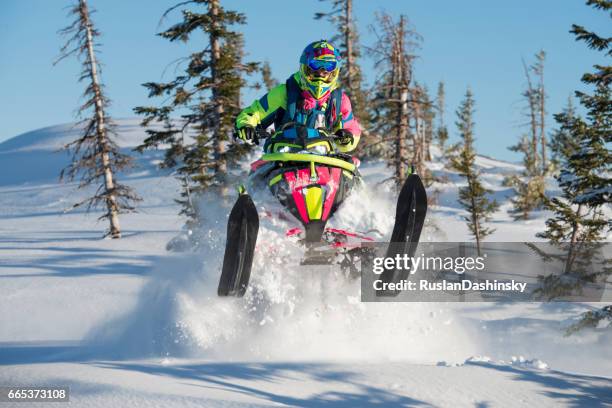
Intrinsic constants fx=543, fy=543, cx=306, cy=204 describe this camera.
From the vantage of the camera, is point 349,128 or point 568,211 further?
point 568,211

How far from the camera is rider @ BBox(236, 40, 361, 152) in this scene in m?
7.10

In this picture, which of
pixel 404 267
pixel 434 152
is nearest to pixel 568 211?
pixel 404 267

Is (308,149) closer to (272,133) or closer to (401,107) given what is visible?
(272,133)

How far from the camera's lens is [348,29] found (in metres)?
33.2

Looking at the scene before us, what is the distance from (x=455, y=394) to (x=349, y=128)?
3.74 meters

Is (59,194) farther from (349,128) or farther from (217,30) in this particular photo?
(349,128)

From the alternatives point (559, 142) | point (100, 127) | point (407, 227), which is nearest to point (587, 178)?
point (407, 227)

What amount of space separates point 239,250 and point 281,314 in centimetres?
123

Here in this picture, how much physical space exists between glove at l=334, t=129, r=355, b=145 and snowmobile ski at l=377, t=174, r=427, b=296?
41.0 inches

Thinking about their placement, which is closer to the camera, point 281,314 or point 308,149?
point 308,149

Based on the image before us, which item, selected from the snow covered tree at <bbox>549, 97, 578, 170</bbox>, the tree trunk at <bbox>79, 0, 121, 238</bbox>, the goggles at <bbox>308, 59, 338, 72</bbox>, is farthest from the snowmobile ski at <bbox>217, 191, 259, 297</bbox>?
the snow covered tree at <bbox>549, 97, 578, 170</bbox>

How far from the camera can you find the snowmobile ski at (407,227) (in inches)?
280

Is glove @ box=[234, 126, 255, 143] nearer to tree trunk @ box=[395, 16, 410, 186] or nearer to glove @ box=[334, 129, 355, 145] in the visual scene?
glove @ box=[334, 129, 355, 145]

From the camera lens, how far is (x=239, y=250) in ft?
22.1
